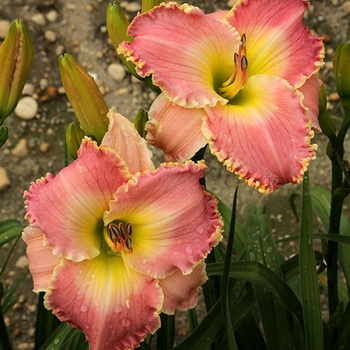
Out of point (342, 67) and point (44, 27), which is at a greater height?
point (342, 67)

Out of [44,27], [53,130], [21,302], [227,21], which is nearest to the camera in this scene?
[227,21]

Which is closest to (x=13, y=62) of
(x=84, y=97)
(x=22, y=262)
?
(x=84, y=97)

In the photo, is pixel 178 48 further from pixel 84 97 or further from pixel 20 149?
pixel 20 149

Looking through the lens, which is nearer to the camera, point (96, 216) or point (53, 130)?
point (96, 216)

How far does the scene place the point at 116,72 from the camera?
223cm

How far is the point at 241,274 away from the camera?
3.06 ft

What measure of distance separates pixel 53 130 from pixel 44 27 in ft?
1.42

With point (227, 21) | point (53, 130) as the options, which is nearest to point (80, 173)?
point (227, 21)

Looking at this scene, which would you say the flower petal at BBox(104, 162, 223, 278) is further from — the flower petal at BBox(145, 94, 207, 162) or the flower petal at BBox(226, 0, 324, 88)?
the flower petal at BBox(226, 0, 324, 88)

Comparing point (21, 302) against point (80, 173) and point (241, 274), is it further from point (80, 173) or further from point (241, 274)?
point (80, 173)

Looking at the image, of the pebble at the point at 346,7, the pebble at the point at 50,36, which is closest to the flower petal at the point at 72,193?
the pebble at the point at 50,36

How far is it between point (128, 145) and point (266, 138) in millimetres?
165

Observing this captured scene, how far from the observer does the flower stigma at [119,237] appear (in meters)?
0.76

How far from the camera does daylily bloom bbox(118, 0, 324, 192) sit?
0.75m
